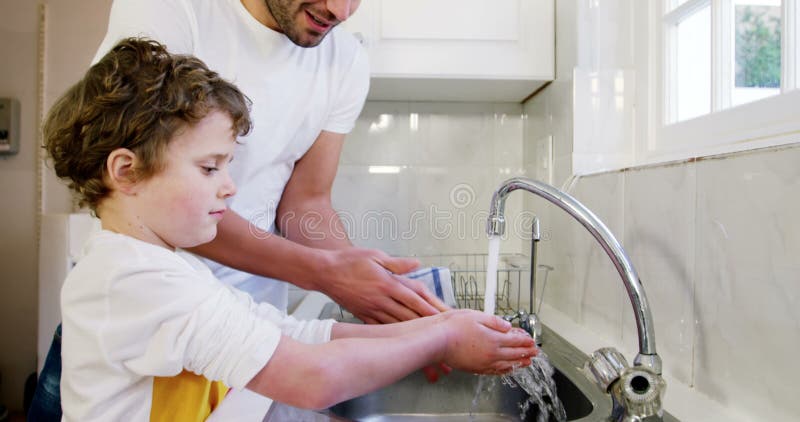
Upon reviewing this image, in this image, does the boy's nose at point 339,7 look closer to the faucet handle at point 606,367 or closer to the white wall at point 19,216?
the faucet handle at point 606,367

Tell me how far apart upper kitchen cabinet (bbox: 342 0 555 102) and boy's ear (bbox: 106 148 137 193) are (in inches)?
31.4

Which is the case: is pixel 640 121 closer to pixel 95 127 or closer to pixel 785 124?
pixel 785 124

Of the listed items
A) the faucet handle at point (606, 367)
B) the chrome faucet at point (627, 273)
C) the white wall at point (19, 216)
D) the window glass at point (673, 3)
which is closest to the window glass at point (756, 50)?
the window glass at point (673, 3)

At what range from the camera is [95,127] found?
0.54m

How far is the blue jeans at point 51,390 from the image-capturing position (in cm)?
70

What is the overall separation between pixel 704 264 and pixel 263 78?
2.50 ft

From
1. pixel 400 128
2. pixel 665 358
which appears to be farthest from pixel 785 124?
pixel 400 128

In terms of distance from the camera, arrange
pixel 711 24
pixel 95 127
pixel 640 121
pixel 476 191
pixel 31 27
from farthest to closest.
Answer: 1. pixel 31 27
2. pixel 476 191
3. pixel 640 121
4. pixel 711 24
5. pixel 95 127

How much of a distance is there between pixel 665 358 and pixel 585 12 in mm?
757

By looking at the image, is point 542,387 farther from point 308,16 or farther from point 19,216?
point 19,216

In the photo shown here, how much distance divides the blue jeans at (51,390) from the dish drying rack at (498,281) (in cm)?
76

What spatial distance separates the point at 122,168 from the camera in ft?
Answer: 1.75

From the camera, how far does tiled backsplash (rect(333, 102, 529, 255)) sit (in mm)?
1533

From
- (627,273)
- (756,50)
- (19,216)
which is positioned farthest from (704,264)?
(19,216)
